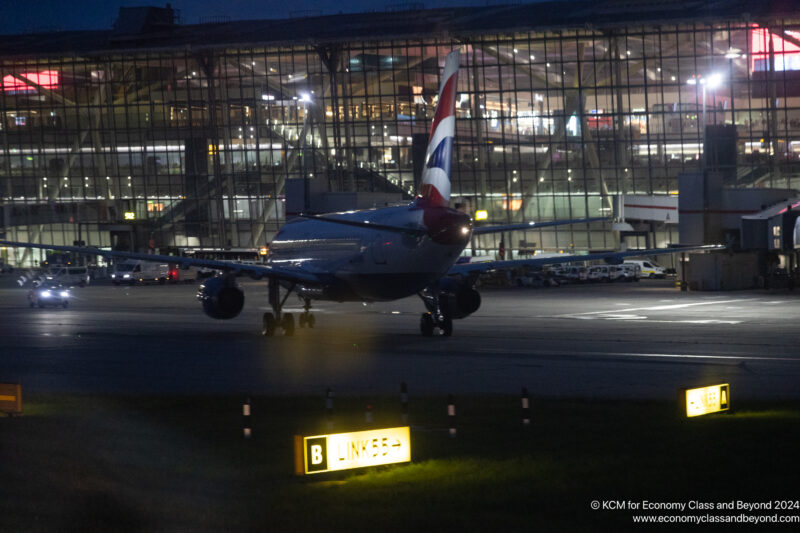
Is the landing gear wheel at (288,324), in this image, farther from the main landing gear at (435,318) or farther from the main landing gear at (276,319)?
the main landing gear at (435,318)

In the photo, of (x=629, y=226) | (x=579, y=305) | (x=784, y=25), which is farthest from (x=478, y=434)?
(x=784, y=25)

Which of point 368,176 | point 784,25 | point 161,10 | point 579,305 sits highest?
point 161,10

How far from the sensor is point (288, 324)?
129 ft

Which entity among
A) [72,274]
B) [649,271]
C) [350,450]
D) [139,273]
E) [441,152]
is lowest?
[649,271]

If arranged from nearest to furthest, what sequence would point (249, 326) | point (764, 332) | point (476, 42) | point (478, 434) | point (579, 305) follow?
point (478, 434), point (764, 332), point (249, 326), point (579, 305), point (476, 42)

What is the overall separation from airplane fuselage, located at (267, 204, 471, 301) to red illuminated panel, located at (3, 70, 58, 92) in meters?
91.0

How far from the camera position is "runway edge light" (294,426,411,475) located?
13727 mm

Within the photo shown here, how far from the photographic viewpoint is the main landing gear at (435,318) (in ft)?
121

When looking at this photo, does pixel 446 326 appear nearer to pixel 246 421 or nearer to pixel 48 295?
A: pixel 246 421

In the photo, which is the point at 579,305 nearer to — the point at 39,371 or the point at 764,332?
the point at 764,332

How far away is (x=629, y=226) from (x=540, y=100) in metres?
19.9

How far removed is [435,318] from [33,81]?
3873 inches

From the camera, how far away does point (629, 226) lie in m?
96.2

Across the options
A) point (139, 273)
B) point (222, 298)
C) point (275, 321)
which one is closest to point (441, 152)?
point (222, 298)
